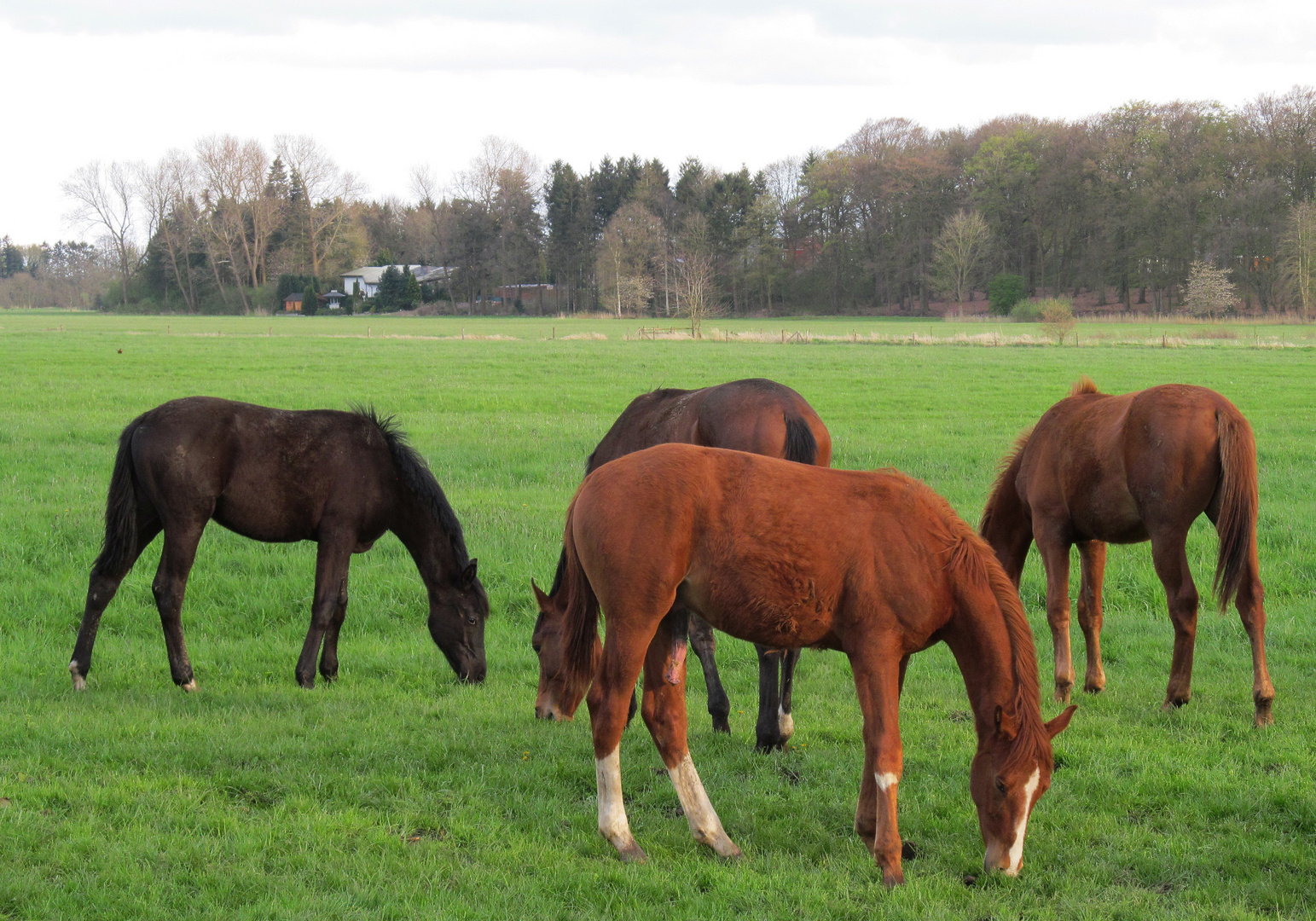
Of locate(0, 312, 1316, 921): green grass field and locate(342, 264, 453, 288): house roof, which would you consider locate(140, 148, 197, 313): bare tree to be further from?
locate(0, 312, 1316, 921): green grass field

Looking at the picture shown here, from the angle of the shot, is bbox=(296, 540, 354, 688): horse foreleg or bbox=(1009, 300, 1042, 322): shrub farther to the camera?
bbox=(1009, 300, 1042, 322): shrub

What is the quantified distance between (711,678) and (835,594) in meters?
1.99

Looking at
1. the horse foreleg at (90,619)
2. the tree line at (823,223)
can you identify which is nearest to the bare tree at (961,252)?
the tree line at (823,223)

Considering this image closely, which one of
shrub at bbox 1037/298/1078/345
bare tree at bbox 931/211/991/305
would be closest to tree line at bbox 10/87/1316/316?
bare tree at bbox 931/211/991/305

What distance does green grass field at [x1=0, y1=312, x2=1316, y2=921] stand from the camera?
369 cm

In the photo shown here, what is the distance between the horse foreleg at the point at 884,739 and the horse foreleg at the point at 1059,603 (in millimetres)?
2603

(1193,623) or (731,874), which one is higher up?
(1193,623)

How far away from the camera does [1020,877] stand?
383 centimetres

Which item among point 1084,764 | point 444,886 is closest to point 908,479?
point 1084,764

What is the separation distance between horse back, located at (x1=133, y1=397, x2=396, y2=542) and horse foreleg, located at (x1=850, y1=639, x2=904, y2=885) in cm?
401

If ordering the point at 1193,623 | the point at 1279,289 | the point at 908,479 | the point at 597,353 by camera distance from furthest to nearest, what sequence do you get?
the point at 1279,289
the point at 597,353
the point at 1193,623
the point at 908,479

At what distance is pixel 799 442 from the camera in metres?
5.89

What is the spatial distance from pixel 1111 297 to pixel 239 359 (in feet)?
229

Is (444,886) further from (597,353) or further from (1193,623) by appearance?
(597,353)
